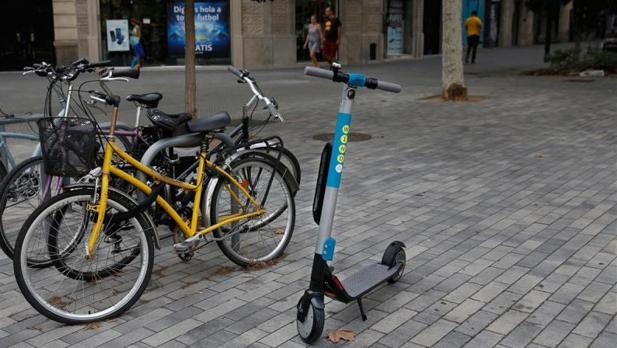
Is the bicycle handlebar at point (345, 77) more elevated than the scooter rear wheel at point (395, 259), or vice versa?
the bicycle handlebar at point (345, 77)

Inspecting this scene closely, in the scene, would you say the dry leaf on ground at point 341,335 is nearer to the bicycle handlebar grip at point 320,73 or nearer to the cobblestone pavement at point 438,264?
the cobblestone pavement at point 438,264

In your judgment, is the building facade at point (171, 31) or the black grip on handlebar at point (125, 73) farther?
the building facade at point (171, 31)

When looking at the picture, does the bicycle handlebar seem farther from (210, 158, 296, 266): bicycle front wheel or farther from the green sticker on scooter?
(210, 158, 296, 266): bicycle front wheel

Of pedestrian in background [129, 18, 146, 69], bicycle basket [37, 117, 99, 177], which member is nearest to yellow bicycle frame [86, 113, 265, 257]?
bicycle basket [37, 117, 99, 177]

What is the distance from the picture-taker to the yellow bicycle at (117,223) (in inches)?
145

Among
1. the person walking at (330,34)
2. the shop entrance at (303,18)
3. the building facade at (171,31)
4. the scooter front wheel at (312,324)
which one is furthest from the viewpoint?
the shop entrance at (303,18)

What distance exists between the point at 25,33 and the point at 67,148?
1924 centimetres

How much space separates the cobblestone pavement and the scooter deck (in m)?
0.16

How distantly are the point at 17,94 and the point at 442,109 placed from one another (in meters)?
9.20

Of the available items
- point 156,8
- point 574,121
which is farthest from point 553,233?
point 156,8

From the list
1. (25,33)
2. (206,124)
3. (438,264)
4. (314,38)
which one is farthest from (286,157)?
(25,33)

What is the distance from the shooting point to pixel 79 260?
3982 mm

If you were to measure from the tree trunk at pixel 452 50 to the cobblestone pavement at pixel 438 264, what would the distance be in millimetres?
4482

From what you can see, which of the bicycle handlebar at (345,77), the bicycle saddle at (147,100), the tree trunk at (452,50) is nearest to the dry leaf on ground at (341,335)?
the bicycle handlebar at (345,77)
